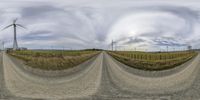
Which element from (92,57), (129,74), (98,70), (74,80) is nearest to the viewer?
(74,80)

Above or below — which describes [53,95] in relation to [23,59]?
below

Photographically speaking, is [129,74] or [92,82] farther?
[129,74]

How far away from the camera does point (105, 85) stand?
18.7 meters

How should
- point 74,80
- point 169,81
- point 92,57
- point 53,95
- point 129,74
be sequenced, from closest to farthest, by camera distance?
point 53,95 < point 169,81 < point 74,80 < point 129,74 < point 92,57

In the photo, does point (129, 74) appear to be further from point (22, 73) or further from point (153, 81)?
point (22, 73)

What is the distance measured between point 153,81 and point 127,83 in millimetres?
1524

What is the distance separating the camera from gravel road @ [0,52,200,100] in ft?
54.3

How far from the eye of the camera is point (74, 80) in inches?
800

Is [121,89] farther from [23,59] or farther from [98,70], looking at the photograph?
[23,59]

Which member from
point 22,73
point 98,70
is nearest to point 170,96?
point 98,70

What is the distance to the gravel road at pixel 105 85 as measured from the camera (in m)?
16.6

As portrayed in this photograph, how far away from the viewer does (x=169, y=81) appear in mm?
18953

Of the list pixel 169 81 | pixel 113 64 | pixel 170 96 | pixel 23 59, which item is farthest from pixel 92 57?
pixel 170 96

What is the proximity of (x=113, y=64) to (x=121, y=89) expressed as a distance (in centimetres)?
714
